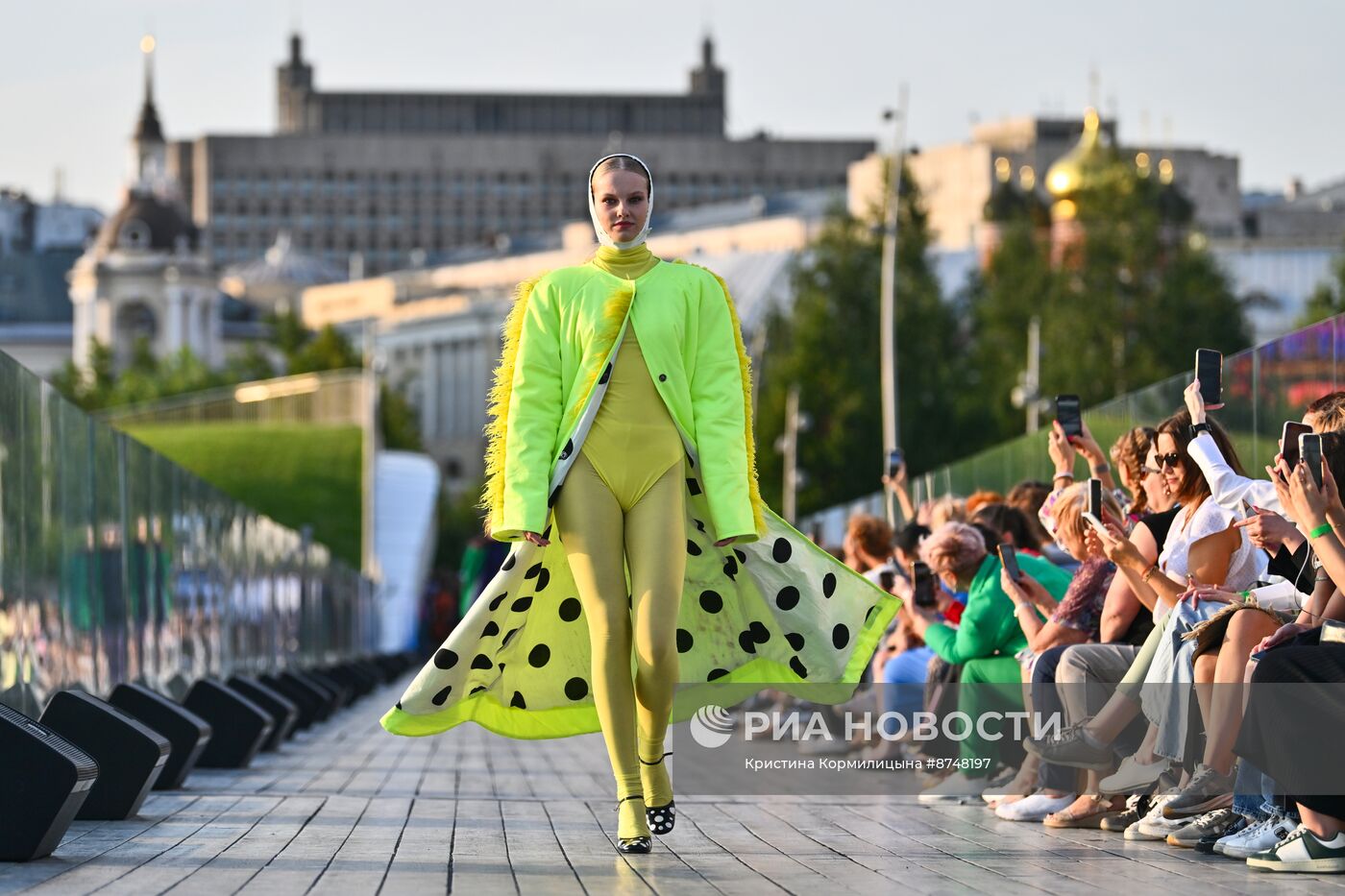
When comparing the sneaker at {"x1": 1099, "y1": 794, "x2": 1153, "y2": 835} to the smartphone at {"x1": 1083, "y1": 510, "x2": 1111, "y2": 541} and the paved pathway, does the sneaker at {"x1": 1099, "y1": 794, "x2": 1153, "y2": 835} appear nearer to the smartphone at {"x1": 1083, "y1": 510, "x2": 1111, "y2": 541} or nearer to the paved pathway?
the paved pathway

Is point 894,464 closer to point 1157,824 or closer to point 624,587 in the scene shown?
point 1157,824

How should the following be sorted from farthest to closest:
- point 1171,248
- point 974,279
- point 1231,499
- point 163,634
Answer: point 974,279
point 1171,248
point 163,634
point 1231,499

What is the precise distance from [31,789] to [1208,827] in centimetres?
375

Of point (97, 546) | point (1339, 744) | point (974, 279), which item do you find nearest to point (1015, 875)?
point (1339, 744)

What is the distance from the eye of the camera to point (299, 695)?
23031 mm

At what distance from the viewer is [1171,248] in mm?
93125

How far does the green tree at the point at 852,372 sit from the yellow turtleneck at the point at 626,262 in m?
74.1

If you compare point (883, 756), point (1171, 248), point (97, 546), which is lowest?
point (883, 756)

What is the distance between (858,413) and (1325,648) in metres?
76.6

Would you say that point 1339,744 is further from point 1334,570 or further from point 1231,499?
point 1231,499

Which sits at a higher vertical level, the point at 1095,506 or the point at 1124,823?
the point at 1095,506

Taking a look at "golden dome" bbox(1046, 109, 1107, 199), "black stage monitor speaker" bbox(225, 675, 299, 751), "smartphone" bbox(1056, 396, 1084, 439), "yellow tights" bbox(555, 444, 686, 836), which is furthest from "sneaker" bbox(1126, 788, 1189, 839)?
"golden dome" bbox(1046, 109, 1107, 199)

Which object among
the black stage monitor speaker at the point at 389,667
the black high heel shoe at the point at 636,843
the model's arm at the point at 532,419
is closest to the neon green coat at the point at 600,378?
Answer: the model's arm at the point at 532,419

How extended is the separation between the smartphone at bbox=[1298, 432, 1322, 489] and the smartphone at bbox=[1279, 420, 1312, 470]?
88mm
